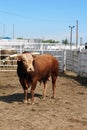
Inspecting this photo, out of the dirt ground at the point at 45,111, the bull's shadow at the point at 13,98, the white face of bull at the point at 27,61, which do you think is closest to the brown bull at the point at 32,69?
the white face of bull at the point at 27,61

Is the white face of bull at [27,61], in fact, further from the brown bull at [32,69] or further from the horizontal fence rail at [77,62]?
the horizontal fence rail at [77,62]

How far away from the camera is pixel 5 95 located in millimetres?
11742

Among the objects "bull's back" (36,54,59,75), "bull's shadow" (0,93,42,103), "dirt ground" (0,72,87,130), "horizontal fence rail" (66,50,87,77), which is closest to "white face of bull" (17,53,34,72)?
"bull's back" (36,54,59,75)

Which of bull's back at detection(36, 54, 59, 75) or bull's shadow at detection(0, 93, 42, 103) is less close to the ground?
bull's back at detection(36, 54, 59, 75)

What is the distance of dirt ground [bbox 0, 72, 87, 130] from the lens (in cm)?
738

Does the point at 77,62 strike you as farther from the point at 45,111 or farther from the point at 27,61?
the point at 45,111

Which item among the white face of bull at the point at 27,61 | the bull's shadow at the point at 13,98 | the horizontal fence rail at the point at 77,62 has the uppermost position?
the white face of bull at the point at 27,61

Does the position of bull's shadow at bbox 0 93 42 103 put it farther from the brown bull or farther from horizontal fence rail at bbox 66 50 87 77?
horizontal fence rail at bbox 66 50 87 77

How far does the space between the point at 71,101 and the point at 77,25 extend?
160ft

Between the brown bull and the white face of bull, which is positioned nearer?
the white face of bull

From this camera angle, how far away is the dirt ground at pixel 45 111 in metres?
7.38

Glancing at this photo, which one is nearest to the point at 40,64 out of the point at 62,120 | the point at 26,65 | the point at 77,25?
the point at 26,65

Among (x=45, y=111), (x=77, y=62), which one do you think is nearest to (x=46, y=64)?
(x=45, y=111)

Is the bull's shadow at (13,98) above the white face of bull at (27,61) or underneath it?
underneath
